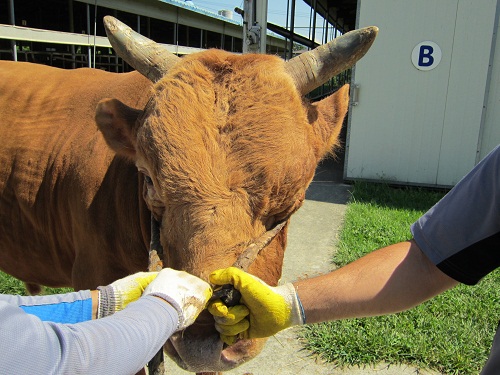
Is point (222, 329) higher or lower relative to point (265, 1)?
lower

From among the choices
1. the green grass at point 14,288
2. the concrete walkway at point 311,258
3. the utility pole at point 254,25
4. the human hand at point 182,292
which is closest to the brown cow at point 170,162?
the human hand at point 182,292

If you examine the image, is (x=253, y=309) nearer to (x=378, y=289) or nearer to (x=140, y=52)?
(x=378, y=289)

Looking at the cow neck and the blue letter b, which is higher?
the blue letter b

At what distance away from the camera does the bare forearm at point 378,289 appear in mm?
1953

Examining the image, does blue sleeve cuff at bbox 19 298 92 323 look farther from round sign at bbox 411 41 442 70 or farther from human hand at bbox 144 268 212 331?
round sign at bbox 411 41 442 70

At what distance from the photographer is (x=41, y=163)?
361 cm

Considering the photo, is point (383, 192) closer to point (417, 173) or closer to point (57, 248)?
point (417, 173)

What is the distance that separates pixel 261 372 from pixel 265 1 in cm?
624

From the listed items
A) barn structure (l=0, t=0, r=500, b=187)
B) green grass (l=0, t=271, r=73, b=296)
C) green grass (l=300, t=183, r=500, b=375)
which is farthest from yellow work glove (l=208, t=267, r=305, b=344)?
barn structure (l=0, t=0, r=500, b=187)

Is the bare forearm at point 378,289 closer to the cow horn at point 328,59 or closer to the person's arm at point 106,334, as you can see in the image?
the person's arm at point 106,334

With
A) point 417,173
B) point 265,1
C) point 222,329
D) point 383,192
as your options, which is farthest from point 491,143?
point 222,329

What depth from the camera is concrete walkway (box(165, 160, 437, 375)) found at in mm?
3703

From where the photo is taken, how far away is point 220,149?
207 cm

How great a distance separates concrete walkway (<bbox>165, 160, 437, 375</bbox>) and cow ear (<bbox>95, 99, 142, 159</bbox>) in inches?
82.5
